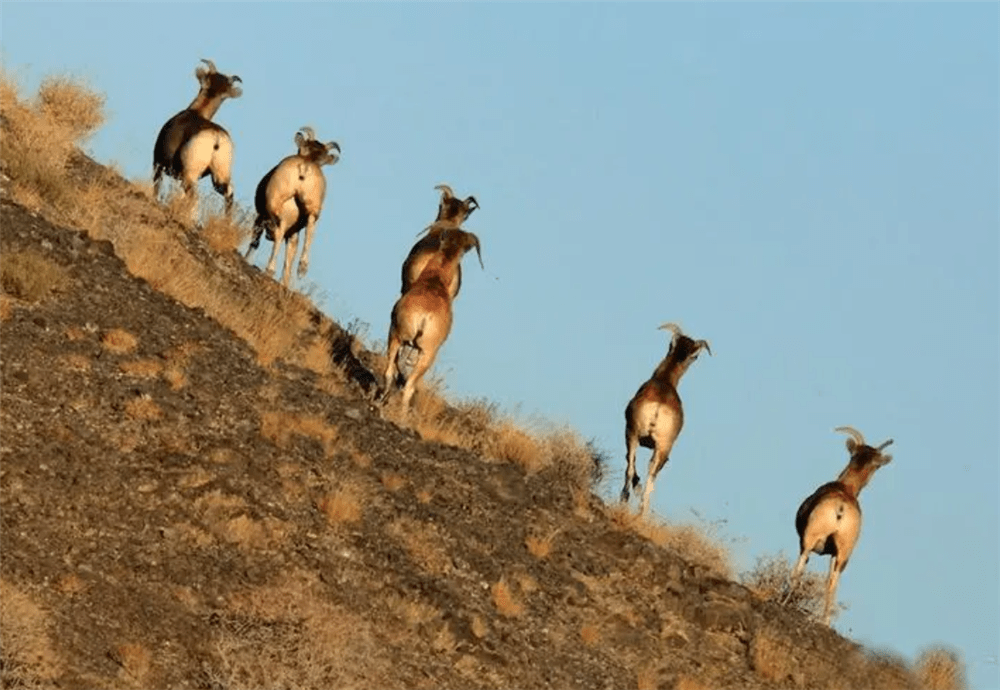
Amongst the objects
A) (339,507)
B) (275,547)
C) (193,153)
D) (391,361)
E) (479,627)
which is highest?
(193,153)

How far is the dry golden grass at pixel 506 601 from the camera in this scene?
688 inches

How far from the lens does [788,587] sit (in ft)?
72.7

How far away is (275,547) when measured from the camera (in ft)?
54.4

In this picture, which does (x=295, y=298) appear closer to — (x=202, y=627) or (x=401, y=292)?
(x=401, y=292)

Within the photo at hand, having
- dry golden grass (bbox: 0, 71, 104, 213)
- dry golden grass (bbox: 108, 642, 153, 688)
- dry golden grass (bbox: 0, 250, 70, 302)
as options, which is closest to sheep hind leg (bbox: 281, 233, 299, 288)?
dry golden grass (bbox: 0, 71, 104, 213)

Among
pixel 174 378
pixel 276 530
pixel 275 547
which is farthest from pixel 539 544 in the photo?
pixel 174 378

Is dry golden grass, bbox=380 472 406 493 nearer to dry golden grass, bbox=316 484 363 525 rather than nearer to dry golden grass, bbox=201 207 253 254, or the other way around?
dry golden grass, bbox=316 484 363 525

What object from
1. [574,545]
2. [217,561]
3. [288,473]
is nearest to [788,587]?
[574,545]

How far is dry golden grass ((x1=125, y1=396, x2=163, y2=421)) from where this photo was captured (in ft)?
57.9

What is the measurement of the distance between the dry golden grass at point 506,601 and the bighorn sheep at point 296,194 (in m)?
7.61

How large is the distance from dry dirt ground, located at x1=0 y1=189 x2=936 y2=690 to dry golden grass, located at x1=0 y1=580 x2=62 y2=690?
18mm

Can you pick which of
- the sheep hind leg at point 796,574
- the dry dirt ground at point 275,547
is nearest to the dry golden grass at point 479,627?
the dry dirt ground at point 275,547

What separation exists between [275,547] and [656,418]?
707cm

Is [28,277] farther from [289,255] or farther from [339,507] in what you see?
[289,255]
